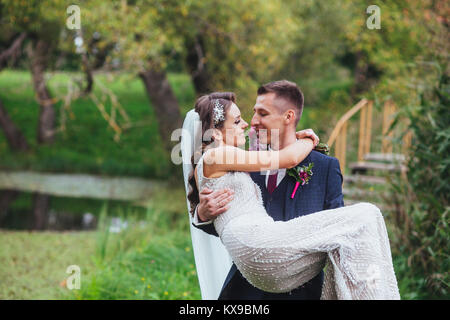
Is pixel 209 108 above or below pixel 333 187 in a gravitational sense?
above

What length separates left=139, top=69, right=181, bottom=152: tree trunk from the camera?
475 inches

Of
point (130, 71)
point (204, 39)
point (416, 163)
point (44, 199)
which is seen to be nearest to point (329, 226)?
point (416, 163)

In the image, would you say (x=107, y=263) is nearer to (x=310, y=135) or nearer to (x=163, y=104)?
(x=310, y=135)

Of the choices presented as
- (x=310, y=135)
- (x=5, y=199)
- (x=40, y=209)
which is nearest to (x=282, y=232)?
(x=310, y=135)

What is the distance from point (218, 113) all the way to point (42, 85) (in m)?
8.19

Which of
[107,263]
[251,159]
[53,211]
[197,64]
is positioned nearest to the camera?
[251,159]

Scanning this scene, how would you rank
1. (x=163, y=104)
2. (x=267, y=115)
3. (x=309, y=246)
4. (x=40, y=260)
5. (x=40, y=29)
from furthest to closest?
1. (x=40, y=29)
2. (x=163, y=104)
3. (x=40, y=260)
4. (x=267, y=115)
5. (x=309, y=246)

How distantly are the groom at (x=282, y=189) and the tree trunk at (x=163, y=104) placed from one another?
9373mm

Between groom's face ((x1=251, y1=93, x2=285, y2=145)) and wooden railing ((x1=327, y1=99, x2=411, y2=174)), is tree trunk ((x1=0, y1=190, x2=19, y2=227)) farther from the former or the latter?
groom's face ((x1=251, y1=93, x2=285, y2=145))

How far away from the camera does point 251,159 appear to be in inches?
97.7

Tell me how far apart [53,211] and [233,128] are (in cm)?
948

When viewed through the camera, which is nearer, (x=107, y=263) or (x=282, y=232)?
(x=282, y=232)

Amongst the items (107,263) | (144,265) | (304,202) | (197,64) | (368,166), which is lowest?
(107,263)

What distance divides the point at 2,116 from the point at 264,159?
1514 centimetres
